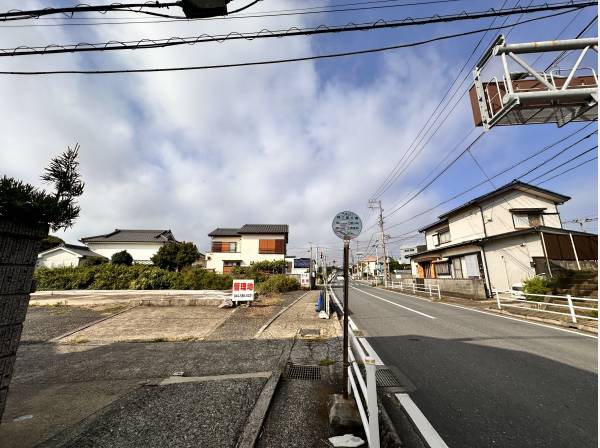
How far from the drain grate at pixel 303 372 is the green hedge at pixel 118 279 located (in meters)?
16.0

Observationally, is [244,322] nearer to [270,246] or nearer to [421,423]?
[421,423]

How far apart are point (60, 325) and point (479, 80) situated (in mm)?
14608

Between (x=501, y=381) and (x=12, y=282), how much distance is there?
6955 mm

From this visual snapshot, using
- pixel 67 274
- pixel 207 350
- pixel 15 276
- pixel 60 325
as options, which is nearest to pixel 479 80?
pixel 15 276

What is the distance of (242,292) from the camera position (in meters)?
12.4

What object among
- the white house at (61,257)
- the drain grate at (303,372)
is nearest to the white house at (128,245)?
the white house at (61,257)

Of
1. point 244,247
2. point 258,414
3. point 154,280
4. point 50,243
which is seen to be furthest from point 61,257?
point 258,414

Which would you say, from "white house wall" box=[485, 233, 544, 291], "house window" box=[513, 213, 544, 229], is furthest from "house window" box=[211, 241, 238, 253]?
"house window" box=[513, 213, 544, 229]

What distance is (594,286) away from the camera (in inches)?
443

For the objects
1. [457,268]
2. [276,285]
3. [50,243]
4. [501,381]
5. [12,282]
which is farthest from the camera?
[50,243]

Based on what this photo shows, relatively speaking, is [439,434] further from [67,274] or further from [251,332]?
[67,274]

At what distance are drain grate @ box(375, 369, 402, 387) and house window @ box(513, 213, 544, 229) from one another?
19.8 m

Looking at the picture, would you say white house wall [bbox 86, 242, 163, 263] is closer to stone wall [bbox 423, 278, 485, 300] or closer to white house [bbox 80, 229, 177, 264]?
white house [bbox 80, 229, 177, 264]

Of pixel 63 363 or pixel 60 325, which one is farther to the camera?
pixel 60 325
